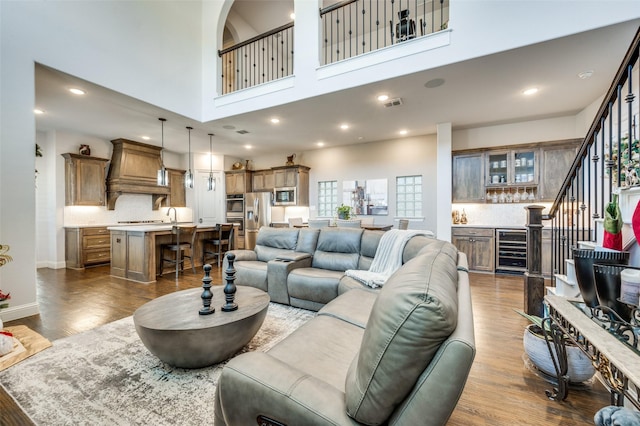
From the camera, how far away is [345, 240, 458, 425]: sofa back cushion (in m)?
0.75

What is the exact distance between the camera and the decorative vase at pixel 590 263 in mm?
1471

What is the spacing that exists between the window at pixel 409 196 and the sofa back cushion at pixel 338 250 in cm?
322

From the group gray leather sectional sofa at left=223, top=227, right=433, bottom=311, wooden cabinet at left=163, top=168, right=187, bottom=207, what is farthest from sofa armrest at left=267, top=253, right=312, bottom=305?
wooden cabinet at left=163, top=168, right=187, bottom=207

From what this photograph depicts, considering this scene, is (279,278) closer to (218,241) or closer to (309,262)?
(309,262)

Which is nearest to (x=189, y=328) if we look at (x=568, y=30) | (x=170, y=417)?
(x=170, y=417)

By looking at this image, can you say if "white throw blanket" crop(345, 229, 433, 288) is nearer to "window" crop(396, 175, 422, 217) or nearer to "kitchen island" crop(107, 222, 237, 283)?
"window" crop(396, 175, 422, 217)

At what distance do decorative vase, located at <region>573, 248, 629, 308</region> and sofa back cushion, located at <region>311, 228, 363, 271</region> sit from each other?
2126 millimetres

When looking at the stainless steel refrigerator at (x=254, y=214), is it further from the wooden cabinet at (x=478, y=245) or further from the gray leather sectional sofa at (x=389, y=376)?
the gray leather sectional sofa at (x=389, y=376)

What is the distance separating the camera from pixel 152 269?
444 cm

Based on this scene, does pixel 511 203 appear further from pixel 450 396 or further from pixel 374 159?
pixel 450 396

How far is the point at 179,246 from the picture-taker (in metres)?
4.73

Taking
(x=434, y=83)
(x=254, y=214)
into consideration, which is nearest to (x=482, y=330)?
(x=434, y=83)

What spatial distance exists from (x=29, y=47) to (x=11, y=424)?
3955 mm

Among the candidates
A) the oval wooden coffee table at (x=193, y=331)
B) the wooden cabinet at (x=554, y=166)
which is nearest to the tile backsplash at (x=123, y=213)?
the oval wooden coffee table at (x=193, y=331)
